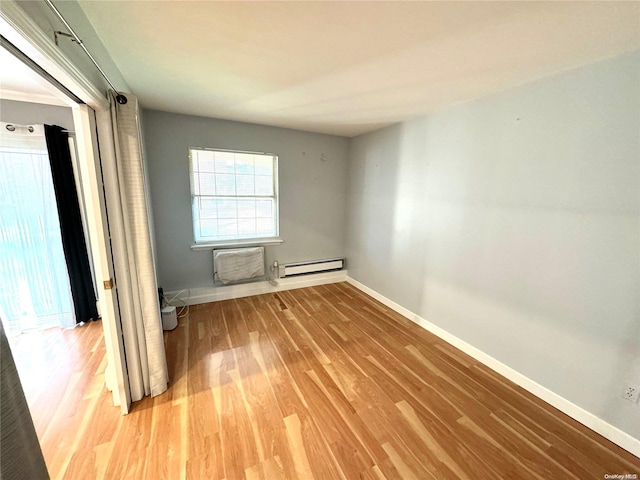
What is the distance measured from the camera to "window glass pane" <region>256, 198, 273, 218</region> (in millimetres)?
3595

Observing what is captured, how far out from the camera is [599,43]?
1387 millimetres

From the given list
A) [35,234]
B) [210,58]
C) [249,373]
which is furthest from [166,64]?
[249,373]

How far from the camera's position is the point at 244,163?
3.42 meters

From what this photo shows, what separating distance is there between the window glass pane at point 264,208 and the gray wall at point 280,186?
0.55 feet

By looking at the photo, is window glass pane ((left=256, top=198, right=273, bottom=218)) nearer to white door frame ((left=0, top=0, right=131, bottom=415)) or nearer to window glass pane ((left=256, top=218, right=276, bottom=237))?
window glass pane ((left=256, top=218, right=276, bottom=237))

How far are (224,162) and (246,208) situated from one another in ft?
2.20

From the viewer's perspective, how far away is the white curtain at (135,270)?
1566 mm

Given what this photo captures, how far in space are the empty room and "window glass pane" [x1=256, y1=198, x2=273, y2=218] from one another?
3.13 ft

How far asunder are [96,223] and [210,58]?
1.30 metres

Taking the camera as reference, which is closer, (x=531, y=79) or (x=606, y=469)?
(x=606, y=469)

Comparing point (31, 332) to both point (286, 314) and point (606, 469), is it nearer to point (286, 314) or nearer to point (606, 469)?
point (286, 314)

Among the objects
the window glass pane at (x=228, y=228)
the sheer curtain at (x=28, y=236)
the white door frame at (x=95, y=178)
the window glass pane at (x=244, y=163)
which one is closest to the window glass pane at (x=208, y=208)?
the window glass pane at (x=228, y=228)

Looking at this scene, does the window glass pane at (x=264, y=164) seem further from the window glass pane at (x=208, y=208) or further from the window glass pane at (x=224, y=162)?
the window glass pane at (x=208, y=208)

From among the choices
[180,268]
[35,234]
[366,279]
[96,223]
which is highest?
[96,223]
